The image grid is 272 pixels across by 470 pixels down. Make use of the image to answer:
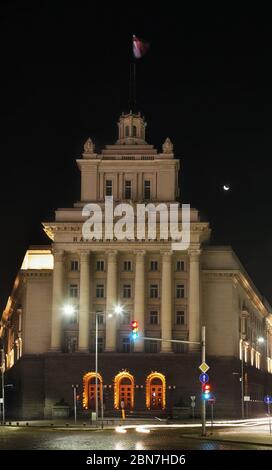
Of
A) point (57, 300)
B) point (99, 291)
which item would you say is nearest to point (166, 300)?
point (99, 291)

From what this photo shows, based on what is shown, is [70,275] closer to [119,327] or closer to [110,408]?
[119,327]

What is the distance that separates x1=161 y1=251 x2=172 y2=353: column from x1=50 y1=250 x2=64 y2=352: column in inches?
470

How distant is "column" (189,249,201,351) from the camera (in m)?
107

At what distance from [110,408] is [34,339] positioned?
1408cm

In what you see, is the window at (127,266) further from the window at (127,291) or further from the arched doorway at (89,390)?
the arched doorway at (89,390)

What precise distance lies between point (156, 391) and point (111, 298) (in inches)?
472

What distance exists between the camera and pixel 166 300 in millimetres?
107500

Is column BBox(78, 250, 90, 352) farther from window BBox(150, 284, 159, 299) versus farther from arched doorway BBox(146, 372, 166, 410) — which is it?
arched doorway BBox(146, 372, 166, 410)

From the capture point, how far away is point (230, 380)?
108 meters

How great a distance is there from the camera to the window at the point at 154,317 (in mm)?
109000

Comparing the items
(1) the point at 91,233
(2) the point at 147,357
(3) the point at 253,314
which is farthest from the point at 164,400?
(3) the point at 253,314

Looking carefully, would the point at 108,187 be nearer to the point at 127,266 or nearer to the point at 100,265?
the point at 100,265

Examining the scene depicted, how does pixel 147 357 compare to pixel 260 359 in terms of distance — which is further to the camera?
pixel 260 359

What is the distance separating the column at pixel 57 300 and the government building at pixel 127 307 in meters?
0.12
